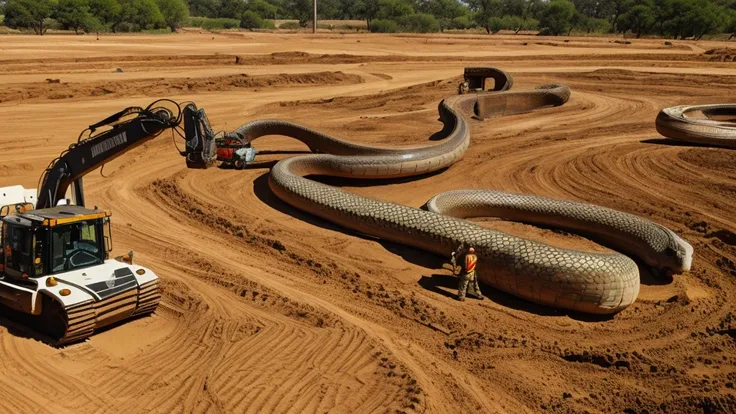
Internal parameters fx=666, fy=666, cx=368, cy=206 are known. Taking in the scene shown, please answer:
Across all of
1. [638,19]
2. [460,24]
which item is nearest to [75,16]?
[638,19]

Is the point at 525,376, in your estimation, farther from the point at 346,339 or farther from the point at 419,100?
the point at 419,100

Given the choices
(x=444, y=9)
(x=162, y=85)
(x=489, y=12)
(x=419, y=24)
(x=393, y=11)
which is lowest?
(x=162, y=85)

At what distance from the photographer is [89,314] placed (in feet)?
31.8

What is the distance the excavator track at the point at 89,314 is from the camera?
31.4 feet

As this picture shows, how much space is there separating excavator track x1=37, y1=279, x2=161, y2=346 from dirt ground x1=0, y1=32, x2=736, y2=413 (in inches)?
11.5

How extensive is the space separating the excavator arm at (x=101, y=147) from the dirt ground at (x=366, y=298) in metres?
2.47

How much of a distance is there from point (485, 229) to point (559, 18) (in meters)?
86.1

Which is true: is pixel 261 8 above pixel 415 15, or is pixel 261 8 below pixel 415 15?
above

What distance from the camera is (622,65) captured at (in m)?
49.5

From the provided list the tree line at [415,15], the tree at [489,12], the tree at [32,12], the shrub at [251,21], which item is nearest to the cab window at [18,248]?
the tree line at [415,15]

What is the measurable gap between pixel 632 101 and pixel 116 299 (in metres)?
31.2

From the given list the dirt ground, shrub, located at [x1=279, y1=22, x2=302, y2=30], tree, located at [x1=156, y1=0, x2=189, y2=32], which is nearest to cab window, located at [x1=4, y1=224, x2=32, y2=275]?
the dirt ground

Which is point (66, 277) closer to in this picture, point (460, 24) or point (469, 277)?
point (469, 277)

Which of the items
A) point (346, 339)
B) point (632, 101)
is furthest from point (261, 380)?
point (632, 101)
